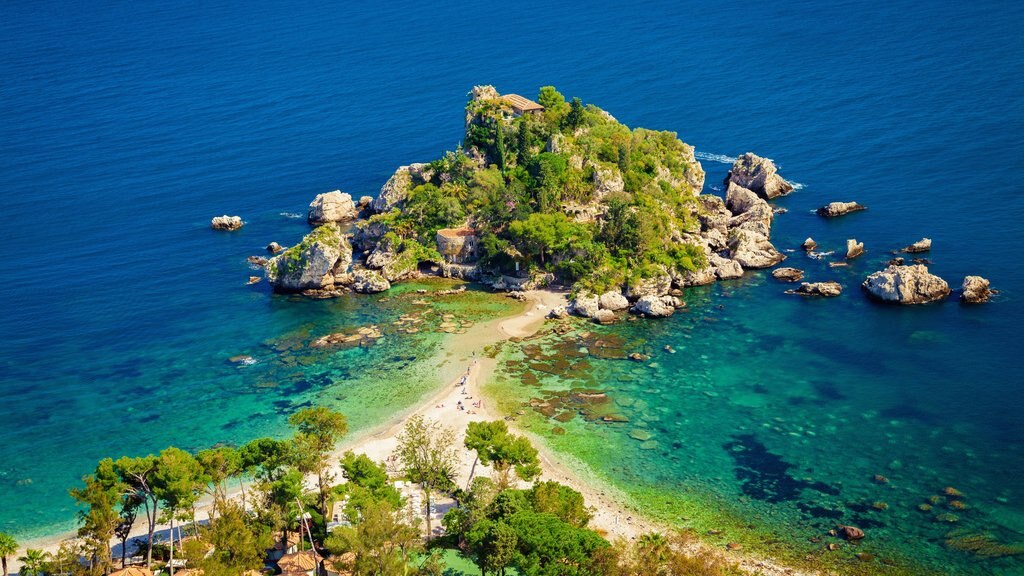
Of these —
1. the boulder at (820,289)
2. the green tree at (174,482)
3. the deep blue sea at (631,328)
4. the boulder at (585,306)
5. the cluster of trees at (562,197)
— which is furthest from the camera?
the cluster of trees at (562,197)

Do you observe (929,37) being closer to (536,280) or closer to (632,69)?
(632,69)

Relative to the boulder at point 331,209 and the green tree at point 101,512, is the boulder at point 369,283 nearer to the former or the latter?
the boulder at point 331,209

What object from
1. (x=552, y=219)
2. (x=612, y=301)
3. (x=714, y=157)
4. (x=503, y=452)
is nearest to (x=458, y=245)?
(x=552, y=219)

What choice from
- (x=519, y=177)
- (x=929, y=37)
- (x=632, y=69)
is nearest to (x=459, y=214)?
(x=519, y=177)

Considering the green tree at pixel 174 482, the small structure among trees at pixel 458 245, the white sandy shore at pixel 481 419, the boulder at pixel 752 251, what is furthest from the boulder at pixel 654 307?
the green tree at pixel 174 482

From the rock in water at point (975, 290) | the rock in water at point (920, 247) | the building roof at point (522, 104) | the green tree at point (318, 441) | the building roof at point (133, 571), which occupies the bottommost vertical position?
the building roof at point (133, 571)

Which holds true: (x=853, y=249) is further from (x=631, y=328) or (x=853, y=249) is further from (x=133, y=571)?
(x=133, y=571)
